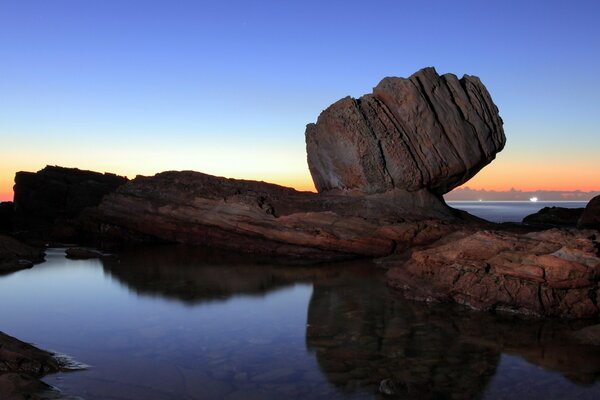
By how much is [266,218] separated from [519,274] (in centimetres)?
1094

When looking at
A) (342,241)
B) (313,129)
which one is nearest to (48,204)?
(313,129)

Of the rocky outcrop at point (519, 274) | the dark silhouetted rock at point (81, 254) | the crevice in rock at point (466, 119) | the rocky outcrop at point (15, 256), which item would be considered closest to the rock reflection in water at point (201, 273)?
the dark silhouetted rock at point (81, 254)

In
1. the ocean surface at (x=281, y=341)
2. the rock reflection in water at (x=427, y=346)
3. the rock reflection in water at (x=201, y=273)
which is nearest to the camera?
the ocean surface at (x=281, y=341)

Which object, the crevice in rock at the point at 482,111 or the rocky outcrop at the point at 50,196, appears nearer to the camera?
the crevice in rock at the point at 482,111

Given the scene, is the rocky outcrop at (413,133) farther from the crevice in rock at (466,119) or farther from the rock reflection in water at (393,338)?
the rock reflection in water at (393,338)

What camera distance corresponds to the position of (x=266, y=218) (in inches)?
794

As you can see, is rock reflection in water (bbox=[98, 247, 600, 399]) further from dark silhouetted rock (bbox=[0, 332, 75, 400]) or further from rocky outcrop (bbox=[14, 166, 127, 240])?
rocky outcrop (bbox=[14, 166, 127, 240])

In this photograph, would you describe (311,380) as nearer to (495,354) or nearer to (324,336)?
(324,336)

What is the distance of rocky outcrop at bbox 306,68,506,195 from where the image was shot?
751 inches

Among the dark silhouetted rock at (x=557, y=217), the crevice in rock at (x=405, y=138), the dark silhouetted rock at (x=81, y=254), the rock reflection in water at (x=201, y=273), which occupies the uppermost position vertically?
the crevice in rock at (x=405, y=138)

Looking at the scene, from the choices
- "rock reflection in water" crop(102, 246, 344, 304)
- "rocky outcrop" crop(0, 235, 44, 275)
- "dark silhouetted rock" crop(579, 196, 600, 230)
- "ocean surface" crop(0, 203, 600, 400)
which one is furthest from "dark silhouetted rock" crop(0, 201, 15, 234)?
"dark silhouetted rock" crop(579, 196, 600, 230)

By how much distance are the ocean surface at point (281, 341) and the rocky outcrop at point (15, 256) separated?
5.55ft

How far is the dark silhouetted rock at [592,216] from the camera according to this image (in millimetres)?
20970

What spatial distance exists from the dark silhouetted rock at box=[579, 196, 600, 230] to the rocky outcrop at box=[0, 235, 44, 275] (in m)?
22.3
